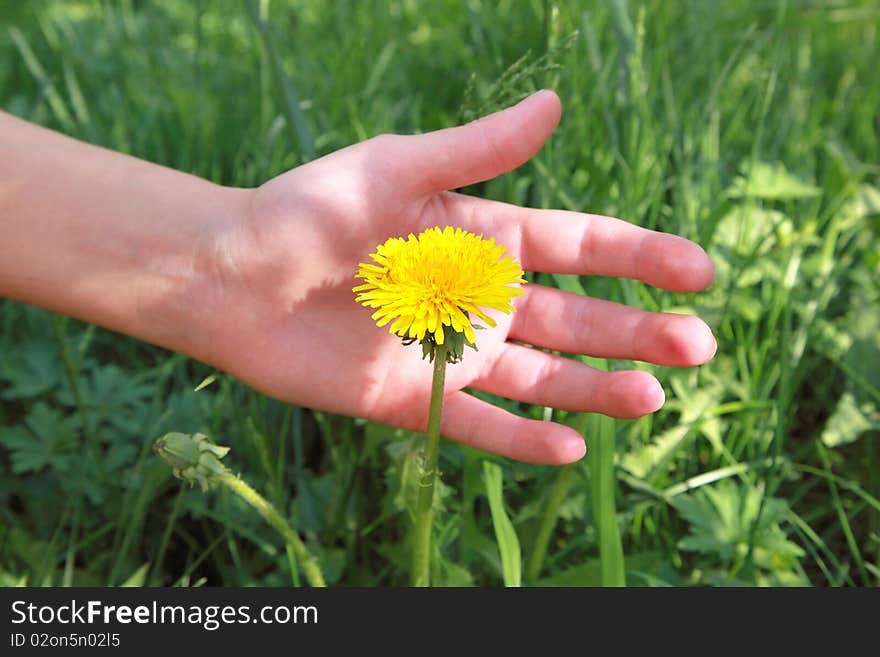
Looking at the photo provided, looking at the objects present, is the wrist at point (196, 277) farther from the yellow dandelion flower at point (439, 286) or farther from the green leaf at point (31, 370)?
the yellow dandelion flower at point (439, 286)

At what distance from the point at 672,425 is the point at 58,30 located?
1849 millimetres

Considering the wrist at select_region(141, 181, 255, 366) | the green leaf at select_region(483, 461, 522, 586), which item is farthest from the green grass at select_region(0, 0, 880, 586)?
the wrist at select_region(141, 181, 255, 366)

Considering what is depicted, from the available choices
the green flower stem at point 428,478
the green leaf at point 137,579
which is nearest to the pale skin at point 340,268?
the green flower stem at point 428,478

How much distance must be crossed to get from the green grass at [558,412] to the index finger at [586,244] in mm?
58

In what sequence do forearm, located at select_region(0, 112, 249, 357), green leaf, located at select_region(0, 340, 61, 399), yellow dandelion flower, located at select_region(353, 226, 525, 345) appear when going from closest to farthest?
1. yellow dandelion flower, located at select_region(353, 226, 525, 345)
2. forearm, located at select_region(0, 112, 249, 357)
3. green leaf, located at select_region(0, 340, 61, 399)

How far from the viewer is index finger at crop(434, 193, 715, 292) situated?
1137 millimetres

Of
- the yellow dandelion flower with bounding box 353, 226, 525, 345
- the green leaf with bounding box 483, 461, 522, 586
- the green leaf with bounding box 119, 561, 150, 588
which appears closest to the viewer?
the yellow dandelion flower with bounding box 353, 226, 525, 345

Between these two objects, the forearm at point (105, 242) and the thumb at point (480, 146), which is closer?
the thumb at point (480, 146)

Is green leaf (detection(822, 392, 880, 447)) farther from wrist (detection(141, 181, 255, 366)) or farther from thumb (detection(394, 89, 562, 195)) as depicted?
wrist (detection(141, 181, 255, 366))

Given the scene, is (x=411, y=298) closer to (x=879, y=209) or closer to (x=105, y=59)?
(x=879, y=209)

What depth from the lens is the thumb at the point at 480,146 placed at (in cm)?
118

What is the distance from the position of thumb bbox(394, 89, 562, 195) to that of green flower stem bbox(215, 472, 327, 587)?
45cm

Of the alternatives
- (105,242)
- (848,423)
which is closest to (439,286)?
(105,242)

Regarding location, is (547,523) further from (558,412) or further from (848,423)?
(848,423)
